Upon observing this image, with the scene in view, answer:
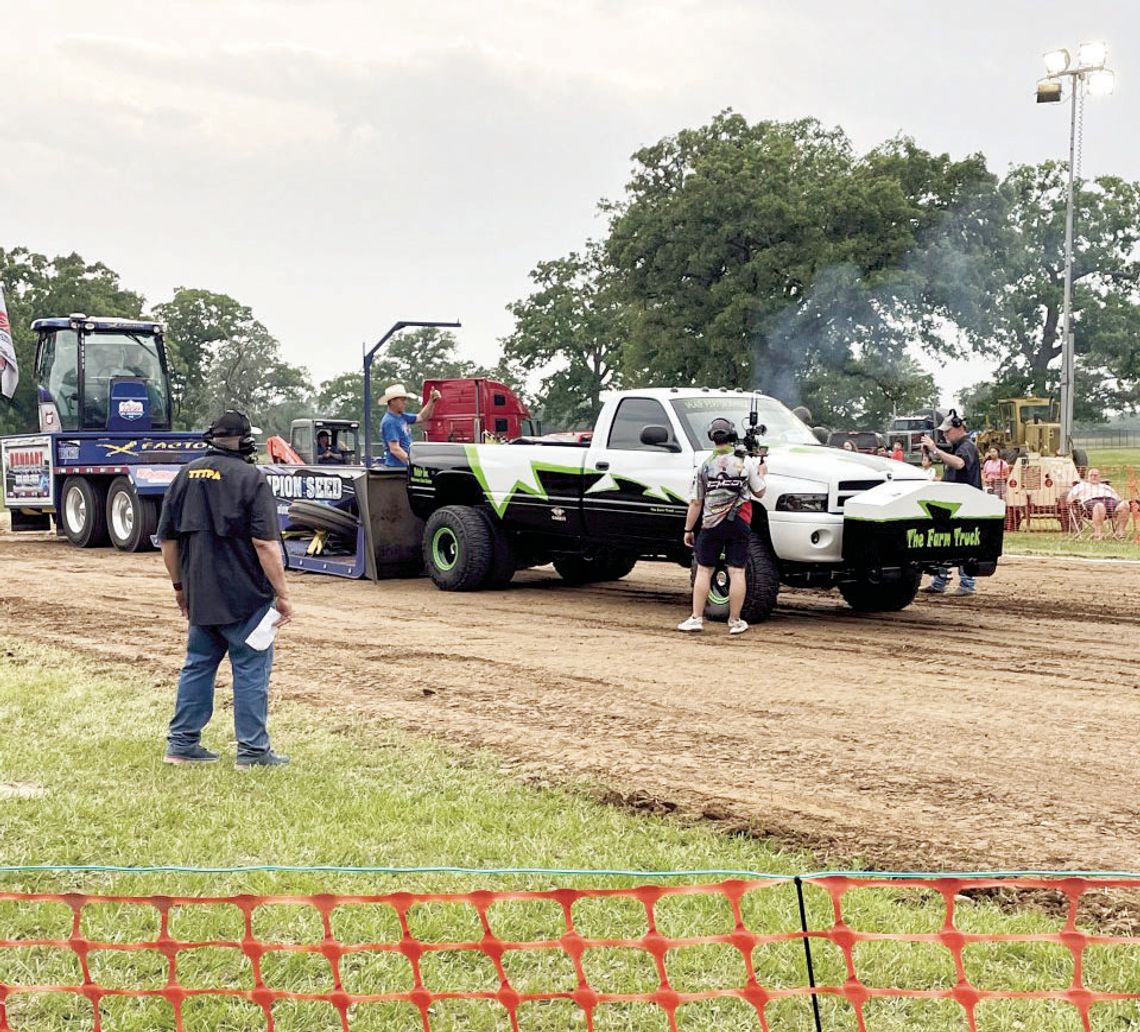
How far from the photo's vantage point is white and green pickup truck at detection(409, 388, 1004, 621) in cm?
1114

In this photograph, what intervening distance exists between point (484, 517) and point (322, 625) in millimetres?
2618

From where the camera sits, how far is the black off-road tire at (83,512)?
2003 cm

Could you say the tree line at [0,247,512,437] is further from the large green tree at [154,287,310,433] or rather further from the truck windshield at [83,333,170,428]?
the truck windshield at [83,333,170,428]

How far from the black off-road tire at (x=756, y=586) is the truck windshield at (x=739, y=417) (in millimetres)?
1094

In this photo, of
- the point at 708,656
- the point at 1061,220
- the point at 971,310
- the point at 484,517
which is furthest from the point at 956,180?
the point at 708,656

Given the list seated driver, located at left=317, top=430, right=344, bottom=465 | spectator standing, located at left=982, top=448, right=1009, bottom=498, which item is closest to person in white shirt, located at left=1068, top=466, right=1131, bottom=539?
spectator standing, located at left=982, top=448, right=1009, bottom=498

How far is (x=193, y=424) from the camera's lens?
268ft

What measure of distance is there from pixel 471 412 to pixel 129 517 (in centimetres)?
1636

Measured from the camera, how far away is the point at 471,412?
115ft

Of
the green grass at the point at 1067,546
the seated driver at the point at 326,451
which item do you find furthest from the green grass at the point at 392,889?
the seated driver at the point at 326,451

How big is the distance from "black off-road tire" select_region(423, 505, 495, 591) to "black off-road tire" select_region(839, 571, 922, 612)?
3487 mm

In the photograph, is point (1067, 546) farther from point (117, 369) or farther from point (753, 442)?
point (117, 369)

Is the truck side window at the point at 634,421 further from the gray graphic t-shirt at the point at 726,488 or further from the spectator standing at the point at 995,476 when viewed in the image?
the spectator standing at the point at 995,476

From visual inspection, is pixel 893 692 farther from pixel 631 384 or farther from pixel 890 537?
pixel 631 384
